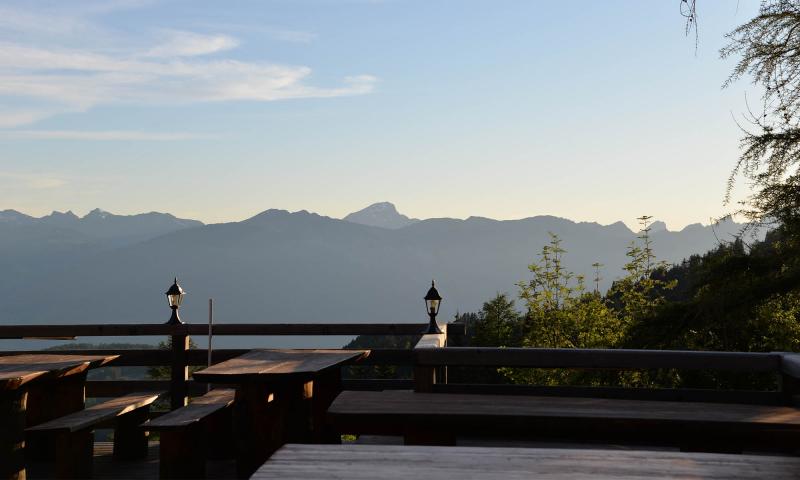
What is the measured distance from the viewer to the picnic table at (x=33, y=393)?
5402 mm

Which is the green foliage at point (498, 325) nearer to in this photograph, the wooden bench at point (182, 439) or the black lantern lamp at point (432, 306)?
the black lantern lamp at point (432, 306)

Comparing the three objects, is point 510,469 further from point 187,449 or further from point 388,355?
point 388,355

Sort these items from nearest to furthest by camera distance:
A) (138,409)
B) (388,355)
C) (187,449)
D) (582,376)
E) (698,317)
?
(187,449) < (138,409) < (388,355) < (698,317) < (582,376)

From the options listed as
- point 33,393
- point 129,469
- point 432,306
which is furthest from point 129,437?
point 432,306

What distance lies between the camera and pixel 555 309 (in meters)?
17.5

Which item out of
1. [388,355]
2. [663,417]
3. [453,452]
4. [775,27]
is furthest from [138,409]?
[775,27]

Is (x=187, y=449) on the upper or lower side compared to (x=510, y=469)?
lower

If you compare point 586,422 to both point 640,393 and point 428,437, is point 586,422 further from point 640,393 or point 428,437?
point 640,393

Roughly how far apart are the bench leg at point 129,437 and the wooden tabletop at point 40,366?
486 mm

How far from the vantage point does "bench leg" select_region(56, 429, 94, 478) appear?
5.83 meters

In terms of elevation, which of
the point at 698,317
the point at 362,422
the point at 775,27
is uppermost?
the point at 775,27

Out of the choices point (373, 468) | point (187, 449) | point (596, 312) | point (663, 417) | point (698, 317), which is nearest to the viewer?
point (373, 468)

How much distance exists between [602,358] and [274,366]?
1.97m

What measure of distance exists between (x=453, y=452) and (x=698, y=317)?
20.9 ft
